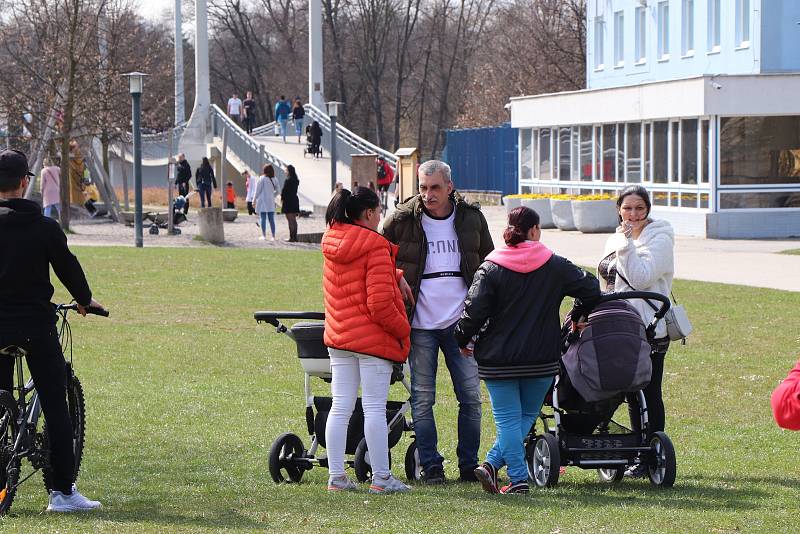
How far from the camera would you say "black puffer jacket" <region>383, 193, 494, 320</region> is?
304 inches

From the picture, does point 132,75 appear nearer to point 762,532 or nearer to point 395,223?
point 395,223

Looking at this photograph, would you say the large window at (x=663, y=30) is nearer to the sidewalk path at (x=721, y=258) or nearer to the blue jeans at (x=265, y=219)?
the sidewalk path at (x=721, y=258)

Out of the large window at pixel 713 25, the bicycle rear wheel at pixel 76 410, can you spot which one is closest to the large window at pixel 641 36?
the large window at pixel 713 25

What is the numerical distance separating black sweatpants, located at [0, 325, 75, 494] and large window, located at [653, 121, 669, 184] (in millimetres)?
29821

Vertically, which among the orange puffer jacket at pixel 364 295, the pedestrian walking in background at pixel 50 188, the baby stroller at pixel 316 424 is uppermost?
the pedestrian walking in background at pixel 50 188

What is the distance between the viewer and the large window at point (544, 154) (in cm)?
4388

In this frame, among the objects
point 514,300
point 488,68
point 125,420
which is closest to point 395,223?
point 514,300

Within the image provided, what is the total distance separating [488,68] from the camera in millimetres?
69125

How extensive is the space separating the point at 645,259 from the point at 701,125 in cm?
2613

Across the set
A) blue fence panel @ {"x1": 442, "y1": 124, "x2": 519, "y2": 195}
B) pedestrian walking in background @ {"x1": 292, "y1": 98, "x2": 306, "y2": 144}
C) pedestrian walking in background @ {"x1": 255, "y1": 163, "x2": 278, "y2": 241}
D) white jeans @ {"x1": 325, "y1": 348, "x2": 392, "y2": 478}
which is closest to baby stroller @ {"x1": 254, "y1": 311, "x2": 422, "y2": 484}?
white jeans @ {"x1": 325, "y1": 348, "x2": 392, "y2": 478}

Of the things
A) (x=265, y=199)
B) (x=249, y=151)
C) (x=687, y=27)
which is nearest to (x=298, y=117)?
(x=249, y=151)

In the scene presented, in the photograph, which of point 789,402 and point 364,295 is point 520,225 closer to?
point 364,295

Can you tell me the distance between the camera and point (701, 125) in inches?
1308

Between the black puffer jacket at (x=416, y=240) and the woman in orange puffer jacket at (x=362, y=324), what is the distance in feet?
1.02
